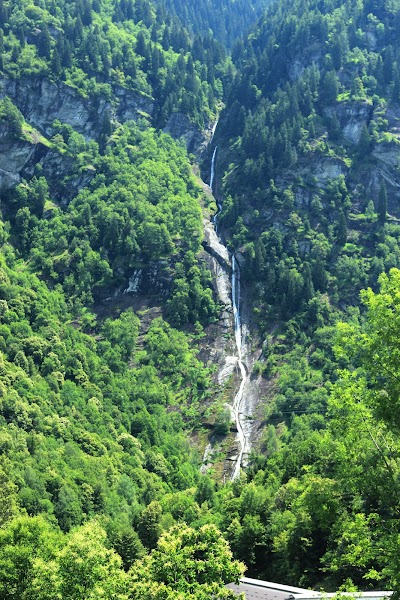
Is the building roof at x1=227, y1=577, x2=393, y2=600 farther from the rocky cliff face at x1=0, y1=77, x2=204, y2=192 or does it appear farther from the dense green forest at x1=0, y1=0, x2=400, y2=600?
the rocky cliff face at x1=0, y1=77, x2=204, y2=192

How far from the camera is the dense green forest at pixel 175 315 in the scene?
31327mm

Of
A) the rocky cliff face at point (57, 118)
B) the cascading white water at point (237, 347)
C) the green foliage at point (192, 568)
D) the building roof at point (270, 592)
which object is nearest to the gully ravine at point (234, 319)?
the cascading white water at point (237, 347)

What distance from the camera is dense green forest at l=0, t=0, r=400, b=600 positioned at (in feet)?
103

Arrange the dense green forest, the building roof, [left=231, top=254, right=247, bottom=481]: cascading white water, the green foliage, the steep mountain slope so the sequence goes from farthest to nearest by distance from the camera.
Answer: [left=231, top=254, right=247, bottom=481]: cascading white water, the steep mountain slope, the building roof, the dense green forest, the green foliage

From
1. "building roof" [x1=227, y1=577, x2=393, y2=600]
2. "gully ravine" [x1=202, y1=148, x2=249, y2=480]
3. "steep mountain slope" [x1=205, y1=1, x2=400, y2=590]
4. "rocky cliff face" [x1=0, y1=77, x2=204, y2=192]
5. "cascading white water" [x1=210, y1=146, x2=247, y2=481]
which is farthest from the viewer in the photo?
"rocky cliff face" [x1=0, y1=77, x2=204, y2=192]

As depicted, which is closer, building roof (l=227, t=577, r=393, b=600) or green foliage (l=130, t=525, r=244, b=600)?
green foliage (l=130, t=525, r=244, b=600)

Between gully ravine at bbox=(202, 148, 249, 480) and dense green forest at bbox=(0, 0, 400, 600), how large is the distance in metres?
2.98

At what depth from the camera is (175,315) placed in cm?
14288

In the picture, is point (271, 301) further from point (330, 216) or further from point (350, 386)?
point (350, 386)

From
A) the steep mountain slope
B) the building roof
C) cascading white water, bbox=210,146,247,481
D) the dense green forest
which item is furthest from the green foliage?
cascading white water, bbox=210,146,247,481

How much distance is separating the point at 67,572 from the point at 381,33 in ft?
658

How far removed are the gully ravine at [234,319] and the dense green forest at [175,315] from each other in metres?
2.98

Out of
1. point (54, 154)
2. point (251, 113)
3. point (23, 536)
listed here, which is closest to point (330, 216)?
point (251, 113)

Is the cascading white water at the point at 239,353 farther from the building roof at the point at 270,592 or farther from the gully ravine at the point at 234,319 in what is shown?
the building roof at the point at 270,592
